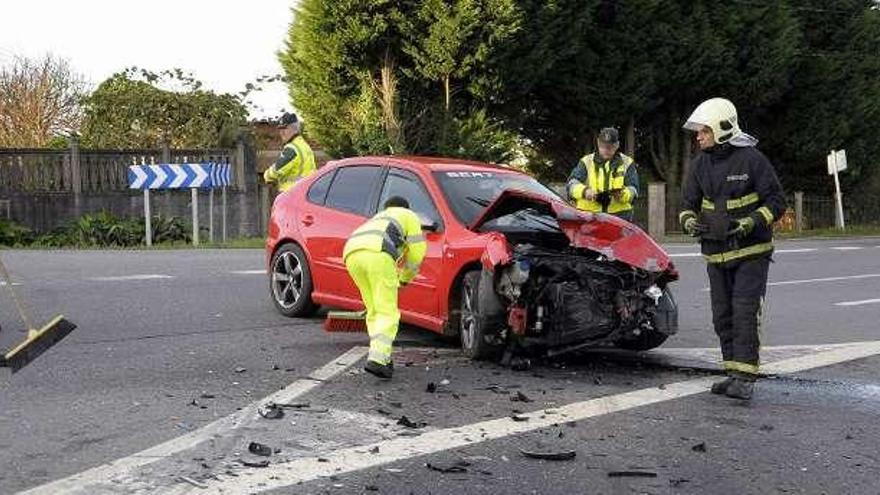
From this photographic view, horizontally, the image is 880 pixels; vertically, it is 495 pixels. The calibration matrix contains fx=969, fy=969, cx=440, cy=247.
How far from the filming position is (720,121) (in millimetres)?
6141

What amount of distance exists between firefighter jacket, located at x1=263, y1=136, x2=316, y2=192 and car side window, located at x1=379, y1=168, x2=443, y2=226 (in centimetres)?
277

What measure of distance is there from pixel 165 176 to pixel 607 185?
12465 millimetres

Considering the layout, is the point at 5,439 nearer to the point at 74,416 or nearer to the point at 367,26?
the point at 74,416

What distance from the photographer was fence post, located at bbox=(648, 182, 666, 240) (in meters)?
25.6

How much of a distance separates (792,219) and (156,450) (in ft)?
100

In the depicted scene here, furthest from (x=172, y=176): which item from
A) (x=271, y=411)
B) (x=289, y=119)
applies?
(x=271, y=411)

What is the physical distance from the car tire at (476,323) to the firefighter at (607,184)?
8.42ft

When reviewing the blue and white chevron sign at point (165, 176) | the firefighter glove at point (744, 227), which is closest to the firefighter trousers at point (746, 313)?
the firefighter glove at point (744, 227)

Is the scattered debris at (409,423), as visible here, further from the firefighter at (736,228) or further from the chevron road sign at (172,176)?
the chevron road sign at (172,176)

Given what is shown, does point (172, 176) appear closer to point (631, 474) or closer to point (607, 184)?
point (607, 184)

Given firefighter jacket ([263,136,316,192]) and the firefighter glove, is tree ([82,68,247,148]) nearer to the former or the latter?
firefighter jacket ([263,136,316,192])

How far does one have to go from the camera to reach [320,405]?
5660mm

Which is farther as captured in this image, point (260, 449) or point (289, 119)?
point (289, 119)

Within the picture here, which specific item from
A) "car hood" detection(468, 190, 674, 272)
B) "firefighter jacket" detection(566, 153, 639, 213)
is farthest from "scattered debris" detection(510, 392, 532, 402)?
"firefighter jacket" detection(566, 153, 639, 213)
